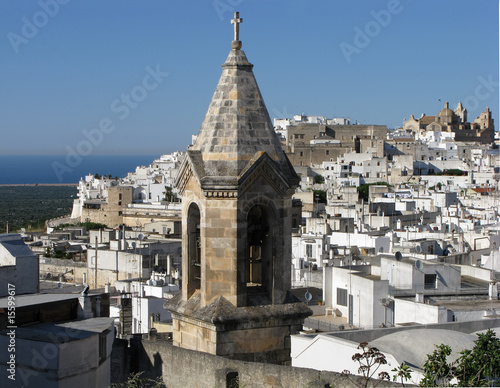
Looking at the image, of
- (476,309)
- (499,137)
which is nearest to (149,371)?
(476,309)

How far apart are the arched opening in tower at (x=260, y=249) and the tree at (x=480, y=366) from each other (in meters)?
2.36

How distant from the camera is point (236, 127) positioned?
9.98 meters

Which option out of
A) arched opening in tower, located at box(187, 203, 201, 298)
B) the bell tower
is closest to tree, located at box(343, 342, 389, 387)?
the bell tower

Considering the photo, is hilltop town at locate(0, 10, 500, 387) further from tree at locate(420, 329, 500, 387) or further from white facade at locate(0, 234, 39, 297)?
tree at locate(420, 329, 500, 387)

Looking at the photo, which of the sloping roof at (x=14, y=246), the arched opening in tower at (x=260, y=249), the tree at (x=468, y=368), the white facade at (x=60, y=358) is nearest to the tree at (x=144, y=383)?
the white facade at (x=60, y=358)

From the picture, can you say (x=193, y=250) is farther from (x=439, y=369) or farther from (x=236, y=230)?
(x=439, y=369)

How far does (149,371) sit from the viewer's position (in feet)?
34.5

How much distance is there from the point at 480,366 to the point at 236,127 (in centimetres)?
340

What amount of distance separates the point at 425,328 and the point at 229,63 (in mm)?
4216

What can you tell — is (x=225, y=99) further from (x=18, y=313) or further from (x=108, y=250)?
(x=108, y=250)

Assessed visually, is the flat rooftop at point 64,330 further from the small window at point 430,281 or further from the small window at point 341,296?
the small window at point 430,281

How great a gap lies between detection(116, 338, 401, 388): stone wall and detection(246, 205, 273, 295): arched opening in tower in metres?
1.00

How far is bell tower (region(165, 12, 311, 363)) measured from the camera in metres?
9.86

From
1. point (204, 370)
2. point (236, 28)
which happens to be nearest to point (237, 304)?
point (204, 370)
